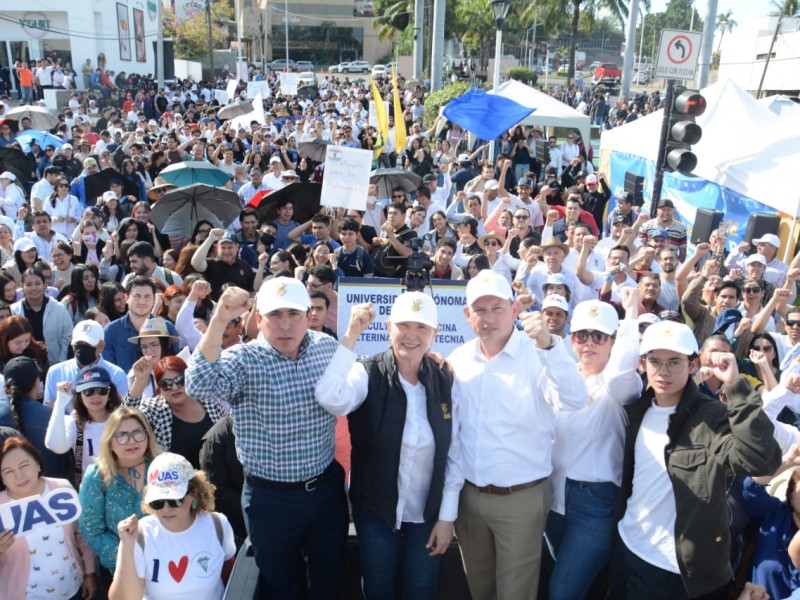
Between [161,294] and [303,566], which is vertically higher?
[161,294]

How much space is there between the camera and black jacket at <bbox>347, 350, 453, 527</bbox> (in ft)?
9.70

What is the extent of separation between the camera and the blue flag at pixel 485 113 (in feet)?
40.8

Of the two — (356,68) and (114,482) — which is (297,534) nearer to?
(114,482)

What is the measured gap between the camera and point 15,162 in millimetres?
12617

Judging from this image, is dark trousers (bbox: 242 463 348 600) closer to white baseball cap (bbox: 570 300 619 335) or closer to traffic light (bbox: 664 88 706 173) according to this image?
white baseball cap (bbox: 570 300 619 335)

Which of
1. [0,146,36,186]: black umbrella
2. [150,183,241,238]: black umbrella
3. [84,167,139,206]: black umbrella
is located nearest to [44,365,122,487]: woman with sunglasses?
[150,183,241,238]: black umbrella

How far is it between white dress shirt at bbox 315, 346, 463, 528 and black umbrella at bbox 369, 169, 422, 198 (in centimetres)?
769

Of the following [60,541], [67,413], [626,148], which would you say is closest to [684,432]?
[60,541]

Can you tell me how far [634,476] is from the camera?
2906 mm

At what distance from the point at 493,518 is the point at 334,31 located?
88.6 meters

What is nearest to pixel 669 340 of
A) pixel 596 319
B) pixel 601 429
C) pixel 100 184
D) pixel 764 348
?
pixel 596 319

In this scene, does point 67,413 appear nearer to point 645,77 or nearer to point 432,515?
point 432,515

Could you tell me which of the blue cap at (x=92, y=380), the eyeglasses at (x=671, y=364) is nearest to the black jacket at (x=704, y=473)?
the eyeglasses at (x=671, y=364)

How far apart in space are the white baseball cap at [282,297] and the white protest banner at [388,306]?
2340 millimetres
